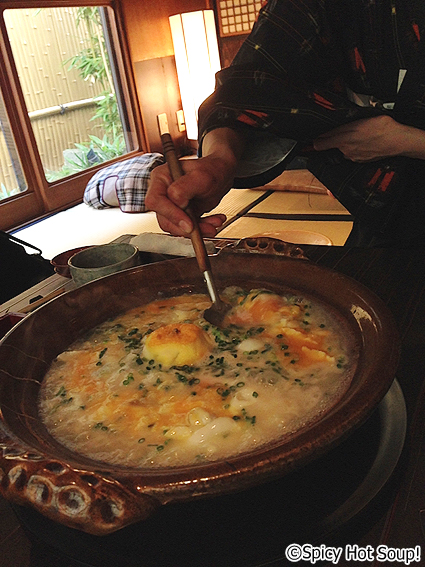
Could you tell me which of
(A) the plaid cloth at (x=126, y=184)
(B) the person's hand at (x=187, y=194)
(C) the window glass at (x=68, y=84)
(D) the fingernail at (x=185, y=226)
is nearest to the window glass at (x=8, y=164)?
(C) the window glass at (x=68, y=84)

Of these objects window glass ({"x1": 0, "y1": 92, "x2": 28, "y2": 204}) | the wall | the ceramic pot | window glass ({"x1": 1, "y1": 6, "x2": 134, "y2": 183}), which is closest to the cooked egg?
the ceramic pot

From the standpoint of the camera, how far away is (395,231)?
6.10 ft

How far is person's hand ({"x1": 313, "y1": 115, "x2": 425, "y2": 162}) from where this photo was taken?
1663 mm

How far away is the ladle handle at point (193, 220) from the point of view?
1.20 metres

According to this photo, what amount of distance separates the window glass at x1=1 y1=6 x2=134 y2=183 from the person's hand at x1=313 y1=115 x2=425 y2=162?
11.0 feet

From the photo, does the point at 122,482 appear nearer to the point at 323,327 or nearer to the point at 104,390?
the point at 104,390

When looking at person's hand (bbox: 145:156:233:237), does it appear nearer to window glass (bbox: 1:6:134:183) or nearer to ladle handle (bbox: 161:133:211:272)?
ladle handle (bbox: 161:133:211:272)

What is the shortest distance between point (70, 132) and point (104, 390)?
4.26m

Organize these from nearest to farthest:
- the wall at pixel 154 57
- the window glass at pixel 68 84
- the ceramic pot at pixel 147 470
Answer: the ceramic pot at pixel 147 470 → the window glass at pixel 68 84 → the wall at pixel 154 57

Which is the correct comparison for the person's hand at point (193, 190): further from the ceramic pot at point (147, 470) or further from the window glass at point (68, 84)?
the window glass at point (68, 84)

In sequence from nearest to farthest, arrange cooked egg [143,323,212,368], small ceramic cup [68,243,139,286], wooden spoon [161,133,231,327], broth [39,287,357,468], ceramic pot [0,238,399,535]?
1. ceramic pot [0,238,399,535]
2. broth [39,287,357,468]
3. cooked egg [143,323,212,368]
4. wooden spoon [161,133,231,327]
5. small ceramic cup [68,243,139,286]

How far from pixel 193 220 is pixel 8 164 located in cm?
347

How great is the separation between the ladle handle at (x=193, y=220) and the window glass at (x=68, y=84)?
→ 3.50 meters

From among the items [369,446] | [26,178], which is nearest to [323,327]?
[369,446]
